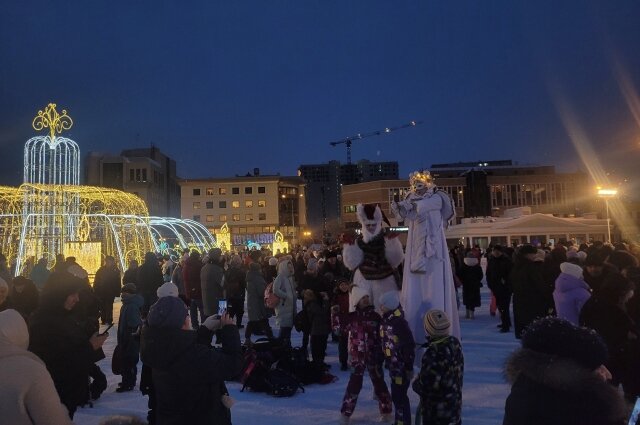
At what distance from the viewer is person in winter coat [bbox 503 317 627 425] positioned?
1944 millimetres

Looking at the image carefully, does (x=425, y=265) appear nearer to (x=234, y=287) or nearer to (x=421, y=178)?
(x=421, y=178)

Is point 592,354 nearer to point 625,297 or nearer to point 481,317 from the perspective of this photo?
point 625,297

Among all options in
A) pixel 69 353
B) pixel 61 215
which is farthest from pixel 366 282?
pixel 61 215

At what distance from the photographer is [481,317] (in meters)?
12.4

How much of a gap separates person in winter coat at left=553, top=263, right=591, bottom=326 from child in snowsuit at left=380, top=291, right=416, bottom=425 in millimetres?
2311

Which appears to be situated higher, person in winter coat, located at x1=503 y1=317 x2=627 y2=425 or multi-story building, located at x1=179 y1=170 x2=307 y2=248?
multi-story building, located at x1=179 y1=170 x2=307 y2=248

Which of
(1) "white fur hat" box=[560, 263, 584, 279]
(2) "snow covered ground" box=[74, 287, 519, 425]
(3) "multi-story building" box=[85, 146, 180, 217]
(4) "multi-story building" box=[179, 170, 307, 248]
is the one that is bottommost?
(2) "snow covered ground" box=[74, 287, 519, 425]

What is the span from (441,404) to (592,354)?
6.55 ft

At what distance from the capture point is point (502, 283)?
10.6 metres

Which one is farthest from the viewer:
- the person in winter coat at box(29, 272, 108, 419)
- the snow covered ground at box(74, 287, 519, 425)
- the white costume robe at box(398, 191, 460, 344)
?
the white costume robe at box(398, 191, 460, 344)

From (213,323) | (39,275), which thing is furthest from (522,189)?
(213,323)

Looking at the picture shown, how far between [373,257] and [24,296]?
4.59 metres

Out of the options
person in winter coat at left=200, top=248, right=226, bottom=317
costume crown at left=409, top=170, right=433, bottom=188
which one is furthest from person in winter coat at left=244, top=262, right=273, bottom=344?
costume crown at left=409, top=170, right=433, bottom=188

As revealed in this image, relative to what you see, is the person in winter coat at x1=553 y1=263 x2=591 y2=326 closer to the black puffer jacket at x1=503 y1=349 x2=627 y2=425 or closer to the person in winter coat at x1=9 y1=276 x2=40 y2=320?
the black puffer jacket at x1=503 y1=349 x2=627 y2=425
